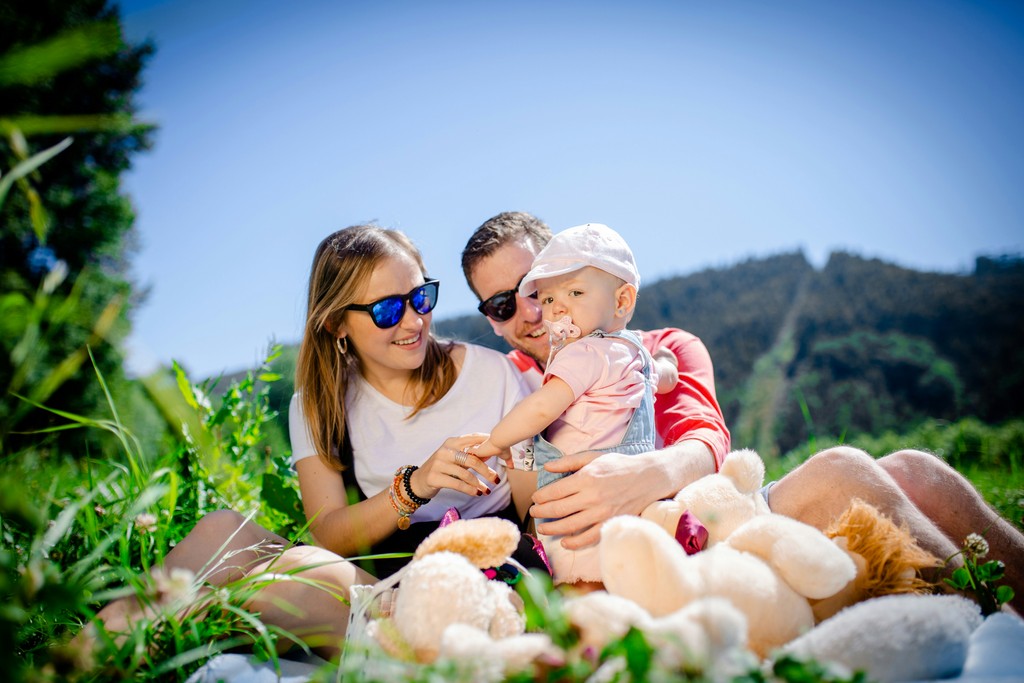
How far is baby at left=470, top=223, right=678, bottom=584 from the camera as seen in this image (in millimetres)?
1897


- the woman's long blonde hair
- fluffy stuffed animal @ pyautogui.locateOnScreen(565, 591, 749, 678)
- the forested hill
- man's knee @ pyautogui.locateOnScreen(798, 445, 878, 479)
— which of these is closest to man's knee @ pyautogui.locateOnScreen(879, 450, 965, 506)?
man's knee @ pyautogui.locateOnScreen(798, 445, 878, 479)

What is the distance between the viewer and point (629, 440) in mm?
2031

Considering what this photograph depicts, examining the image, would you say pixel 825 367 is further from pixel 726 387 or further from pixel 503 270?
pixel 503 270

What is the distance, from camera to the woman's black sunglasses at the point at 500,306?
284cm

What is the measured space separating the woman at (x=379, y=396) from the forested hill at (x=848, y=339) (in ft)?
19.2

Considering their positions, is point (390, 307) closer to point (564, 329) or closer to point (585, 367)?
point (564, 329)

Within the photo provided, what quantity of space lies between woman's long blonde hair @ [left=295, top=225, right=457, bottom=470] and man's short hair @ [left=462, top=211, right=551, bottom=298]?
0.87ft

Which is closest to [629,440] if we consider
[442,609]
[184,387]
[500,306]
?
[442,609]

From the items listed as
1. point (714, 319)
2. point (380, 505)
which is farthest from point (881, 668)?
point (714, 319)

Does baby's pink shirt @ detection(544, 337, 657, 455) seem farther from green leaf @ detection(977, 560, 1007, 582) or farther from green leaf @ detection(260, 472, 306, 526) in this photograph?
green leaf @ detection(260, 472, 306, 526)

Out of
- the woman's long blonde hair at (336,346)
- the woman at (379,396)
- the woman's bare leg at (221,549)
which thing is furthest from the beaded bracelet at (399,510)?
the woman's long blonde hair at (336,346)

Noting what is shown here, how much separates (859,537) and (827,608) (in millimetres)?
217

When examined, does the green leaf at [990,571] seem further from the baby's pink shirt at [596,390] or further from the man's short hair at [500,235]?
the man's short hair at [500,235]

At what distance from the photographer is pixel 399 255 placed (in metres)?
2.79
